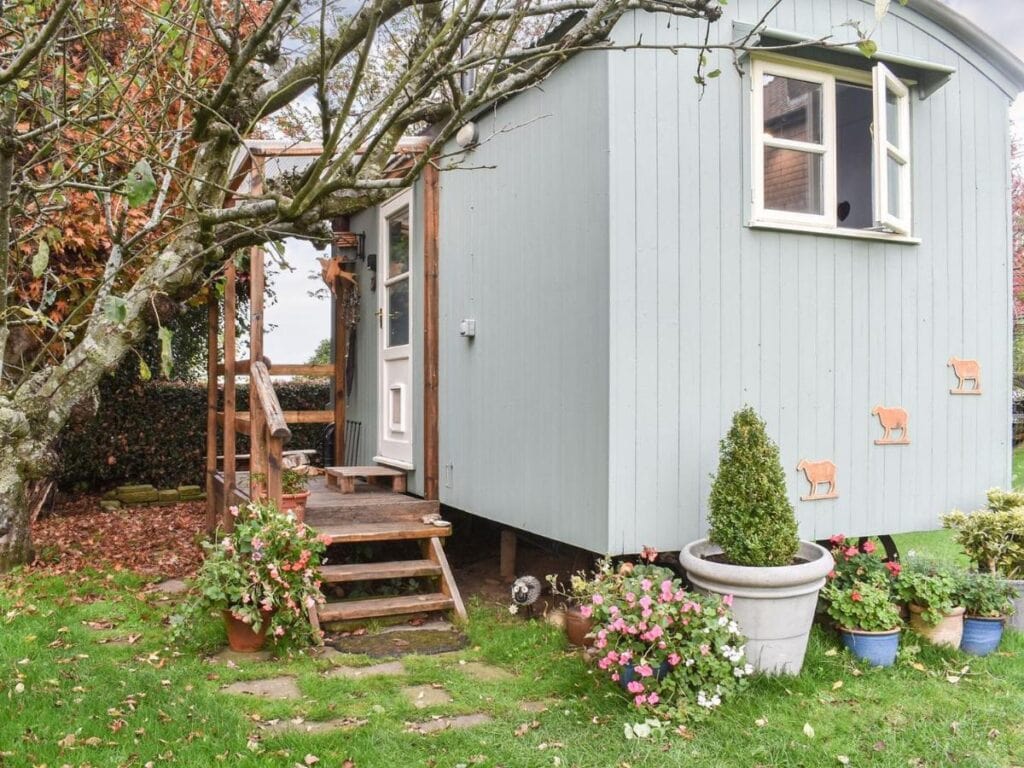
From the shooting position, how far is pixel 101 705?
137 inches

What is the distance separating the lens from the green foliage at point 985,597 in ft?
14.3

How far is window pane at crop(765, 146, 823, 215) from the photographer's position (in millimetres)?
4602

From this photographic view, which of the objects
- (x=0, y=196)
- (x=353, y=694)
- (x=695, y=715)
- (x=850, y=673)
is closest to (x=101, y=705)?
(x=353, y=694)

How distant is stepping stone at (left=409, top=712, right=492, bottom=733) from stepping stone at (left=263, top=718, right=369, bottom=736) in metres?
0.23

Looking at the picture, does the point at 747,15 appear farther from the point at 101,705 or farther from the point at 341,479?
the point at 101,705

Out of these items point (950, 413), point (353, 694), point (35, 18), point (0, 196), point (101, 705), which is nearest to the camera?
point (0, 196)

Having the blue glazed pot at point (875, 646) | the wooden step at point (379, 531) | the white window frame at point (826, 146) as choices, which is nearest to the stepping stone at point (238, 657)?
the wooden step at point (379, 531)

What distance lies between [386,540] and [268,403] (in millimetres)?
1170

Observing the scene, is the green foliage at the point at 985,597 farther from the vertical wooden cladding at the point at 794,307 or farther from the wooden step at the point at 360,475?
the wooden step at the point at 360,475

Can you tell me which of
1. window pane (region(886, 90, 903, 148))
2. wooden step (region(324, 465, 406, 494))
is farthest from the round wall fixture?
window pane (region(886, 90, 903, 148))

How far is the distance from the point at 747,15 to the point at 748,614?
322 cm

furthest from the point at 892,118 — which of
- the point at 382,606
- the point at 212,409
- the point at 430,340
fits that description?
the point at 212,409

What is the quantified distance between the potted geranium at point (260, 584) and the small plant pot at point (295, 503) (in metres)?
0.43

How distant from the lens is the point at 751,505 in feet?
12.8
